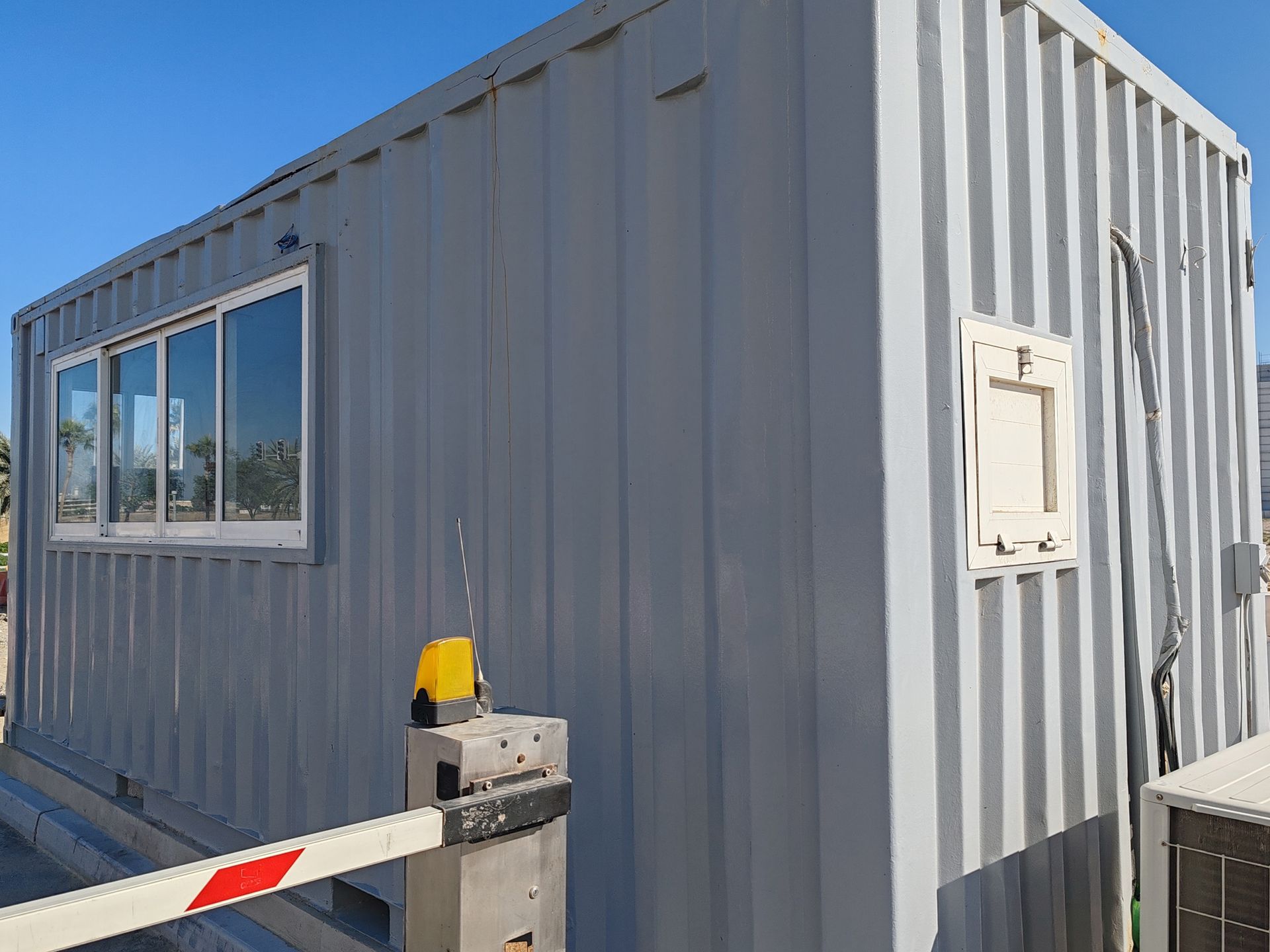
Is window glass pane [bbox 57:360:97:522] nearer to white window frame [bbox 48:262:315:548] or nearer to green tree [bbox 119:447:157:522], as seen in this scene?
white window frame [bbox 48:262:315:548]

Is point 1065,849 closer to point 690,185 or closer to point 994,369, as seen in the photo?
point 994,369

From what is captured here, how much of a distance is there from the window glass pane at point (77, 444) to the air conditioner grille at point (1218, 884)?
5510 millimetres

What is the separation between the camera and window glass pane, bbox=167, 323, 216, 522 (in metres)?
4.53

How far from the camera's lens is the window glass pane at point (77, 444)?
18.5ft

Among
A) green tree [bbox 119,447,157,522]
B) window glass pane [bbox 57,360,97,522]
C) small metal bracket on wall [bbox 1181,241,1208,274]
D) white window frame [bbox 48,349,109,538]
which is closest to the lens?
small metal bracket on wall [bbox 1181,241,1208,274]

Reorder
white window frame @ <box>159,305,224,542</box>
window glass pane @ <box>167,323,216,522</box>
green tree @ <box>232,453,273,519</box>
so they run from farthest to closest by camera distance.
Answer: window glass pane @ <box>167,323,216,522</box>
white window frame @ <box>159,305,224,542</box>
green tree @ <box>232,453,273,519</box>

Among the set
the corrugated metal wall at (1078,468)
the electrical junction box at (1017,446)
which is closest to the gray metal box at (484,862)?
the corrugated metal wall at (1078,468)

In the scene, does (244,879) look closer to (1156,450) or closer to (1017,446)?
(1017,446)

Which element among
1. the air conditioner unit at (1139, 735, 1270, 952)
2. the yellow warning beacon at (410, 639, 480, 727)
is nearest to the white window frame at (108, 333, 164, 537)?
the yellow warning beacon at (410, 639, 480, 727)

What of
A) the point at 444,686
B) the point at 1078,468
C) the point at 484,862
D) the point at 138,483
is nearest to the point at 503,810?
the point at 484,862

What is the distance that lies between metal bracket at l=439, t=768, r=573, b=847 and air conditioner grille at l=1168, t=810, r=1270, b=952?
137cm

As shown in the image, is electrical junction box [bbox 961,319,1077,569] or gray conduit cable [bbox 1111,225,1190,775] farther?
gray conduit cable [bbox 1111,225,1190,775]

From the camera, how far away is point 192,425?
15.4ft

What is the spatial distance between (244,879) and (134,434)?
14.6 ft
